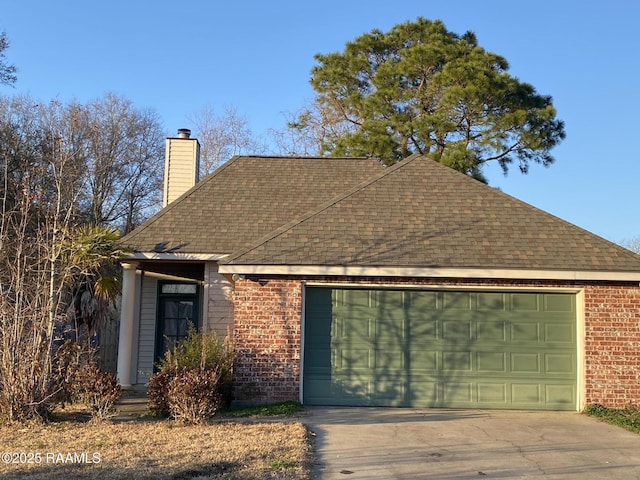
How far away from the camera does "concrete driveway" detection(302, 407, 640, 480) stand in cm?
674

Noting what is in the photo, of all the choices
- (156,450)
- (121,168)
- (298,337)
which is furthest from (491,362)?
(121,168)

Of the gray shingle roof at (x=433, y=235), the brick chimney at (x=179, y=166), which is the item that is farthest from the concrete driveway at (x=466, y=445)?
the brick chimney at (x=179, y=166)

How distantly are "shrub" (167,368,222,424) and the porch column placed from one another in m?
4.52

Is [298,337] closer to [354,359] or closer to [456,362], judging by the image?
[354,359]

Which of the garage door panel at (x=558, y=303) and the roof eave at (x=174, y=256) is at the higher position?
the roof eave at (x=174, y=256)

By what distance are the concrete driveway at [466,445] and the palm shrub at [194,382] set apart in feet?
4.97

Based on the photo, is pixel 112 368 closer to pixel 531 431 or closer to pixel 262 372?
pixel 262 372

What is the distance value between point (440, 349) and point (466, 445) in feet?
9.94

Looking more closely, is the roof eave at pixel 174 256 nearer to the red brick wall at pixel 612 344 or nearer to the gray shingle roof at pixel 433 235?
the gray shingle roof at pixel 433 235

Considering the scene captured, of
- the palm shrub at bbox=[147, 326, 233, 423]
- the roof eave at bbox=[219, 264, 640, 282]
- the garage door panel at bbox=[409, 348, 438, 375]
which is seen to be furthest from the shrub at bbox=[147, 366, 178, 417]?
the garage door panel at bbox=[409, 348, 438, 375]

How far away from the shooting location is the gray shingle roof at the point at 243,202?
1306 centimetres

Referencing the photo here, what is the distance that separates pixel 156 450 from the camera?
7176 millimetres

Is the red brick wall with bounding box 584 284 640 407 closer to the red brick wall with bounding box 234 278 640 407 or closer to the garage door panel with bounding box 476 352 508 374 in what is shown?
the red brick wall with bounding box 234 278 640 407

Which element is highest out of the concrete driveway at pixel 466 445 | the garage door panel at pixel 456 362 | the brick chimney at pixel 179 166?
the brick chimney at pixel 179 166
